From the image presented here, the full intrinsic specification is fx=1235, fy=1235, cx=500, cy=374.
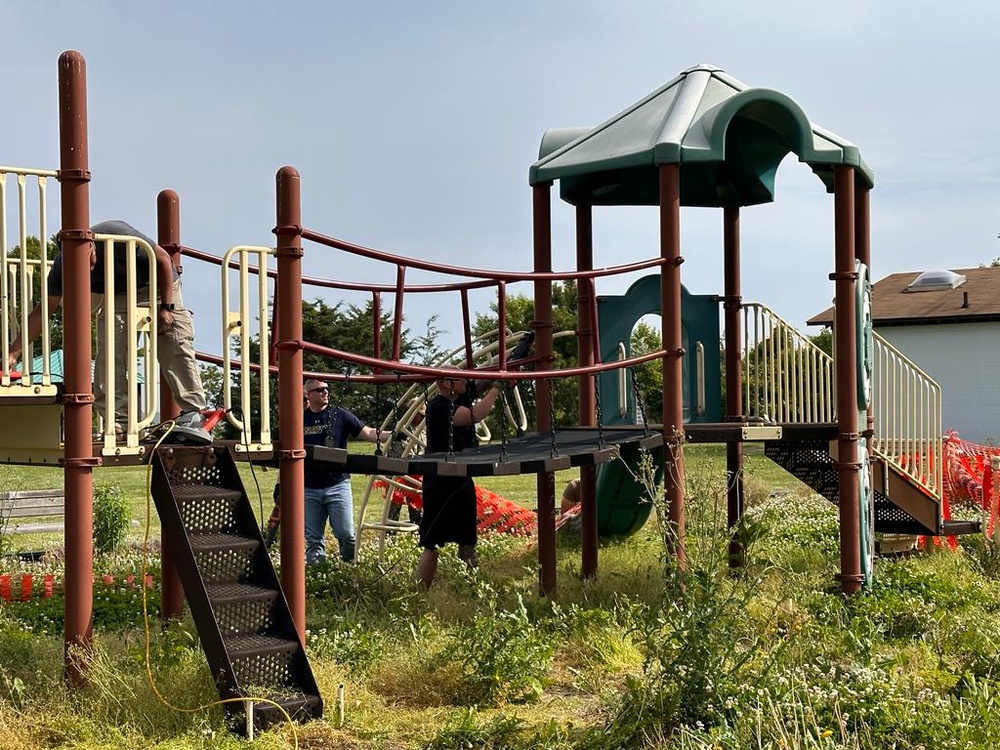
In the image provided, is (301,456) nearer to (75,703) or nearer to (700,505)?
(75,703)

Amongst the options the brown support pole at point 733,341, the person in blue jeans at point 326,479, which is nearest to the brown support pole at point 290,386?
the person in blue jeans at point 326,479

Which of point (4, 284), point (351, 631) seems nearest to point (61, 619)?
point (351, 631)

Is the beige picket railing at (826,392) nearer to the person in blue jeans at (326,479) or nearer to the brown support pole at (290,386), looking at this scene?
the person in blue jeans at (326,479)

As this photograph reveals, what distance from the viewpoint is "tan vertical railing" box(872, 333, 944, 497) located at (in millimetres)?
11641

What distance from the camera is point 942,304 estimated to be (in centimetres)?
3675

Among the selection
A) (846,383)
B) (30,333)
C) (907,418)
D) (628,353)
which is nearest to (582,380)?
(628,353)

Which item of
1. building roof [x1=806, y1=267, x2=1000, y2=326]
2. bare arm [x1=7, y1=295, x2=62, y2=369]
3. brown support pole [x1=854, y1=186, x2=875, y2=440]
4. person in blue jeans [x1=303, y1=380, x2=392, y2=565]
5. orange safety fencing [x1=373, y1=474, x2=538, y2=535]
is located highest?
building roof [x1=806, y1=267, x2=1000, y2=326]

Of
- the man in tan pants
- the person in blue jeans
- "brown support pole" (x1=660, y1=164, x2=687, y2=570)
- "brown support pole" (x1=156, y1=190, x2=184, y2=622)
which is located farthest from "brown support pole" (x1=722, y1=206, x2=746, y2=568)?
the man in tan pants

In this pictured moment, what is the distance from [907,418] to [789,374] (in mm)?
1299

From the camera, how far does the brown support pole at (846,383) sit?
9.66 meters

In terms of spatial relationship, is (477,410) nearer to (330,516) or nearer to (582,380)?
(582,380)

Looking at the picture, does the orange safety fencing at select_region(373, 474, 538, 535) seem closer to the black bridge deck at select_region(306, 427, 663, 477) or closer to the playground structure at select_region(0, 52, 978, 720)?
the playground structure at select_region(0, 52, 978, 720)

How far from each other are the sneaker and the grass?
108 cm

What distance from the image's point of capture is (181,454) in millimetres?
6629
